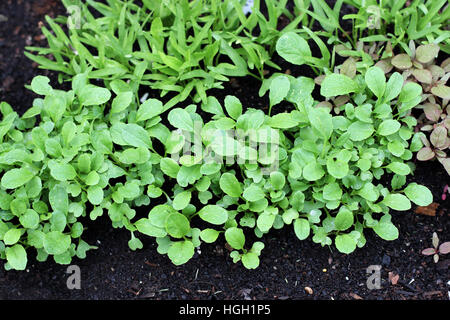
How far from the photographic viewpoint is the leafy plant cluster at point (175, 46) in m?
2.12

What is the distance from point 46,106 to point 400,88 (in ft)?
4.21

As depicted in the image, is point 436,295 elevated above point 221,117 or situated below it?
below

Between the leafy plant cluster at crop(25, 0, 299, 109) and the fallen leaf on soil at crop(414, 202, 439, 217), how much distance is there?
756 millimetres

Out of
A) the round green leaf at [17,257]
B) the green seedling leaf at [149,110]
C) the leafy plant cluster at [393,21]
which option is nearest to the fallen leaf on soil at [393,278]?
the leafy plant cluster at [393,21]

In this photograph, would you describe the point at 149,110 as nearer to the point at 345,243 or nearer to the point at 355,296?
the point at 345,243

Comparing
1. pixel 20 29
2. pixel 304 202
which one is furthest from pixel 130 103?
pixel 20 29

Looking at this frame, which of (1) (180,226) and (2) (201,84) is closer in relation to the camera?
(1) (180,226)

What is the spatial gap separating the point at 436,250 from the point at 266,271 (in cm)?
59

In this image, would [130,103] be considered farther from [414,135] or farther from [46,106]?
[414,135]

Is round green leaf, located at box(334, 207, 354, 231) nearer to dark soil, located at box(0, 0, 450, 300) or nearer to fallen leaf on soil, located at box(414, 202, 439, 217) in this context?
dark soil, located at box(0, 0, 450, 300)

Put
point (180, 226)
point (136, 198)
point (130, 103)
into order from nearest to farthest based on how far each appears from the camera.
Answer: point (180, 226) → point (136, 198) → point (130, 103)

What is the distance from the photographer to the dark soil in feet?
6.23

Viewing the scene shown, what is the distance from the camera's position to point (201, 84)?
2.13 meters

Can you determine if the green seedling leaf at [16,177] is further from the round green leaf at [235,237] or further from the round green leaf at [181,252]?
the round green leaf at [235,237]
